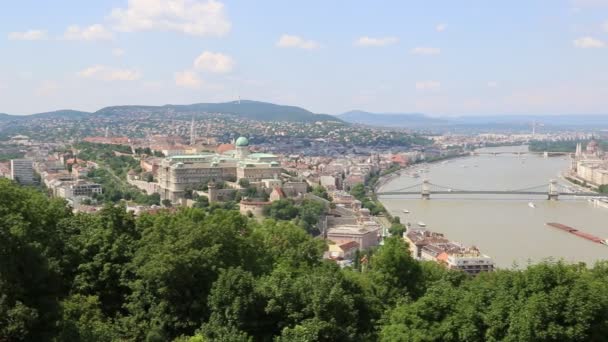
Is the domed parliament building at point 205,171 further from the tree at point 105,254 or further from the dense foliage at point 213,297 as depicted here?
the dense foliage at point 213,297

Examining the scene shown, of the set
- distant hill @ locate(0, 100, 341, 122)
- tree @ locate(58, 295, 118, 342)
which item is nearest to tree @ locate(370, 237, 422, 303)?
tree @ locate(58, 295, 118, 342)

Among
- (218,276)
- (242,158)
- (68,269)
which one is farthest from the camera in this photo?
(242,158)

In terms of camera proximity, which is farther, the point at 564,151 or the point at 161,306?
the point at 564,151

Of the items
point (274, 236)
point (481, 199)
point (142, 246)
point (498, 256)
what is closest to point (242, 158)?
point (481, 199)

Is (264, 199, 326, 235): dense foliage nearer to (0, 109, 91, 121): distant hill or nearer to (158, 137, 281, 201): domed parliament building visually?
(158, 137, 281, 201): domed parliament building

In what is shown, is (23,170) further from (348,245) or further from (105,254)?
(105,254)

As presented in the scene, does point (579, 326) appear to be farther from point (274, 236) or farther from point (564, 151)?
point (564, 151)

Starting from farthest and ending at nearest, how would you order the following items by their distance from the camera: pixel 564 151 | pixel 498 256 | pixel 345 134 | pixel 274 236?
pixel 345 134 < pixel 564 151 < pixel 498 256 < pixel 274 236
